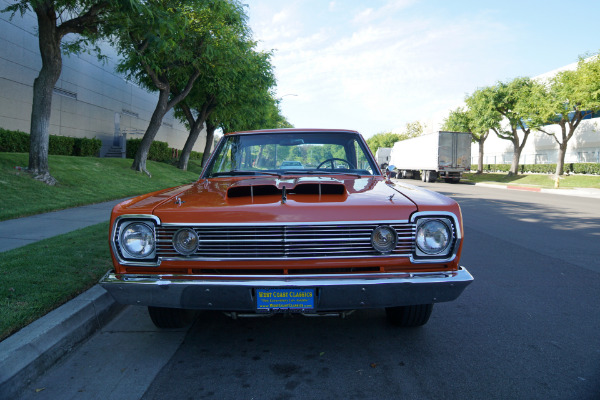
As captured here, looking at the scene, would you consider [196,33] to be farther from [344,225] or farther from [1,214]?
[344,225]

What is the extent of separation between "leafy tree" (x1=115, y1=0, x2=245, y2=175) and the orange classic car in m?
7.38

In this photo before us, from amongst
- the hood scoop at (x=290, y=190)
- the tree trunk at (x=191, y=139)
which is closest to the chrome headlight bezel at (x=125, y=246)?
the hood scoop at (x=290, y=190)

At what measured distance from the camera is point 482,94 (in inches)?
1387

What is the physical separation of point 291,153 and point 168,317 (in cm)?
204

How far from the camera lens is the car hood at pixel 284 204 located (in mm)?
2602

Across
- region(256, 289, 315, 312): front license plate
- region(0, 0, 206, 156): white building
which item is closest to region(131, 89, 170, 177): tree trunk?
region(0, 0, 206, 156): white building

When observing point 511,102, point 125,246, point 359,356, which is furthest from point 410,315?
point 511,102

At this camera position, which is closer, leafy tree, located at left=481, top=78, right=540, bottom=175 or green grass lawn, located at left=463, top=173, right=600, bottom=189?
green grass lawn, located at left=463, top=173, right=600, bottom=189

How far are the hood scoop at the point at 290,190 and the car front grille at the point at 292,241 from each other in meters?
0.45

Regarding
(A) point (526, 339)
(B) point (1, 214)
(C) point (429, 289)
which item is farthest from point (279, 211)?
(B) point (1, 214)

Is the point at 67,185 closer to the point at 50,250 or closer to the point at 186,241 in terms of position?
the point at 50,250

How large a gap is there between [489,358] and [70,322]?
3019mm

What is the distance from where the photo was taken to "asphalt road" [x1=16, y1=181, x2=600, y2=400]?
2.56m

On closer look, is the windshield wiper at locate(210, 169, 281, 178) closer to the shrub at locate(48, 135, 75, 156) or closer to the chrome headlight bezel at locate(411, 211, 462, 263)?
the chrome headlight bezel at locate(411, 211, 462, 263)
